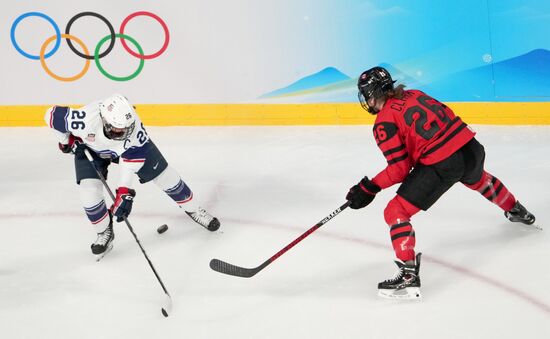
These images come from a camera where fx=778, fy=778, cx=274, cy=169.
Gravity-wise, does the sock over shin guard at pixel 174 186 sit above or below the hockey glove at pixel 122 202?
below

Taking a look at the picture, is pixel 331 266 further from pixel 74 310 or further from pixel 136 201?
pixel 136 201

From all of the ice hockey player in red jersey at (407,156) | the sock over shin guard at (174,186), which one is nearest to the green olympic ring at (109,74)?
the sock over shin guard at (174,186)

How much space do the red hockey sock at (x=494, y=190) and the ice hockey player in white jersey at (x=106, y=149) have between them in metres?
1.52

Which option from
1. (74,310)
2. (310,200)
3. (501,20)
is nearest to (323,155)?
(310,200)

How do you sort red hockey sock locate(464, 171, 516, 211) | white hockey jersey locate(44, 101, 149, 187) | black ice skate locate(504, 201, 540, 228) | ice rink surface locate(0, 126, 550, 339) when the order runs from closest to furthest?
ice rink surface locate(0, 126, 550, 339) < white hockey jersey locate(44, 101, 149, 187) < red hockey sock locate(464, 171, 516, 211) < black ice skate locate(504, 201, 540, 228)

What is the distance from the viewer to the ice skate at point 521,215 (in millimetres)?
3836

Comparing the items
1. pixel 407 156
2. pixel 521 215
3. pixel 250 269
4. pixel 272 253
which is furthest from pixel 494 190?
pixel 250 269

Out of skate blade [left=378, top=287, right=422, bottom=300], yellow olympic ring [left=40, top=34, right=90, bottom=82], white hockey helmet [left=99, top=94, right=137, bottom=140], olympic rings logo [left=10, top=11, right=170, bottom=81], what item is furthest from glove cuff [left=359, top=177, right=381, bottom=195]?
yellow olympic ring [left=40, top=34, right=90, bottom=82]

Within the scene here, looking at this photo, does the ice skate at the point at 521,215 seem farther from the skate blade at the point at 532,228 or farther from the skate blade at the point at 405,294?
the skate blade at the point at 405,294

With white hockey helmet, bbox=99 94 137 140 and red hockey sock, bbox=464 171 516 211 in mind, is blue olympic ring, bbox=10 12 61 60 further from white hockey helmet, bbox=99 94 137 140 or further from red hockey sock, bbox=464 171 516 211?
red hockey sock, bbox=464 171 516 211

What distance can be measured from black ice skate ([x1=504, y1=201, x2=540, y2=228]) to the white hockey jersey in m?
1.83

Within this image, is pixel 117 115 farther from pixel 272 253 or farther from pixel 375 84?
pixel 375 84

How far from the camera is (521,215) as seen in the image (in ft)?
12.6

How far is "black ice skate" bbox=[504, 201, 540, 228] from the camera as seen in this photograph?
3836mm
